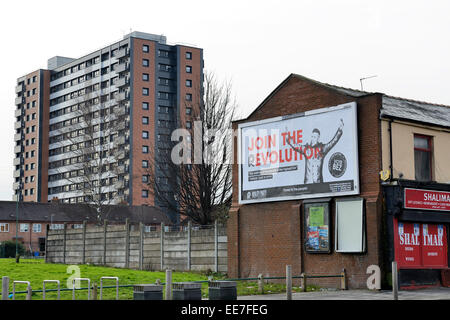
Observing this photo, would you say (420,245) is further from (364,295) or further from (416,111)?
(416,111)

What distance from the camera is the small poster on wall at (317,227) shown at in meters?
25.2

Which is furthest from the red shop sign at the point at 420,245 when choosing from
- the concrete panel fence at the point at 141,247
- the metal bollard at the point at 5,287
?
the metal bollard at the point at 5,287

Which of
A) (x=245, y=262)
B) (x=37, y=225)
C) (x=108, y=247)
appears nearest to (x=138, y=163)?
(x=37, y=225)

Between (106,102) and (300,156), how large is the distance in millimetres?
82097

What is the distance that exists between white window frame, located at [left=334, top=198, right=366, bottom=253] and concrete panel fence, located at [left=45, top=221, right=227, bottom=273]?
6.30 metres

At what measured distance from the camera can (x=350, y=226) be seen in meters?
24.4

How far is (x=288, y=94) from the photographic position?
90.4ft

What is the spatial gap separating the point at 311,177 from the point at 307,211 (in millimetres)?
1341

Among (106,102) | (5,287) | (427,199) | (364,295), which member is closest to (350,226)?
(427,199)

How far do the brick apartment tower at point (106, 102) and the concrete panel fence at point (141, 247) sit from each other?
5787cm

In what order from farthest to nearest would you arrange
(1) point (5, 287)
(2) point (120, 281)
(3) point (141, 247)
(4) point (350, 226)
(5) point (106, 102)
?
(5) point (106, 102) < (3) point (141, 247) < (2) point (120, 281) < (4) point (350, 226) < (1) point (5, 287)

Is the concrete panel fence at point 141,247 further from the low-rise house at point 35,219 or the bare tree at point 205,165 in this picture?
the low-rise house at point 35,219

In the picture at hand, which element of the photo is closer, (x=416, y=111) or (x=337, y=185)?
(x=337, y=185)
